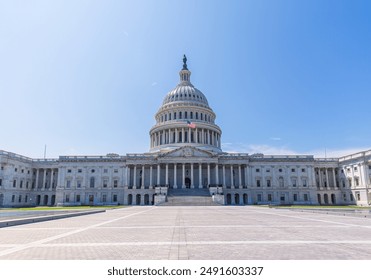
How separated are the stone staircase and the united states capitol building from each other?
112 inches

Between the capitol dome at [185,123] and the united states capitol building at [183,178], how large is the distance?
1244cm

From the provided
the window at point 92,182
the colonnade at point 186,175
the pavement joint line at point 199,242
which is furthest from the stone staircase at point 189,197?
the pavement joint line at point 199,242

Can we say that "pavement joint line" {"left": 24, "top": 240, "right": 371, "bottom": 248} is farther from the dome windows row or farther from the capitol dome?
the dome windows row

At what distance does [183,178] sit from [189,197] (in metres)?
16.1

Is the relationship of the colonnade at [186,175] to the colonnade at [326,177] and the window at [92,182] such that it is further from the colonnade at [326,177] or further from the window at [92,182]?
the colonnade at [326,177]

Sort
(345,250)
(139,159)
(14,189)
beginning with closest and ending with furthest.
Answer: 1. (345,250)
2. (14,189)
3. (139,159)

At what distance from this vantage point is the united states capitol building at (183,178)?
266 ft

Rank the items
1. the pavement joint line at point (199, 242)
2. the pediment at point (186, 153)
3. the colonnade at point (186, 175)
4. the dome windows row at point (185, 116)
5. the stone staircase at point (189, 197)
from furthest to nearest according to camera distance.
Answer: the dome windows row at point (185, 116) → the colonnade at point (186, 175) → the pediment at point (186, 153) → the stone staircase at point (189, 197) → the pavement joint line at point (199, 242)

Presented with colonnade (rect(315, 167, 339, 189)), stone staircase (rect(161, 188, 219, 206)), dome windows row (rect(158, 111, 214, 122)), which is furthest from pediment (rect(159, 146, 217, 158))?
colonnade (rect(315, 167, 339, 189))
